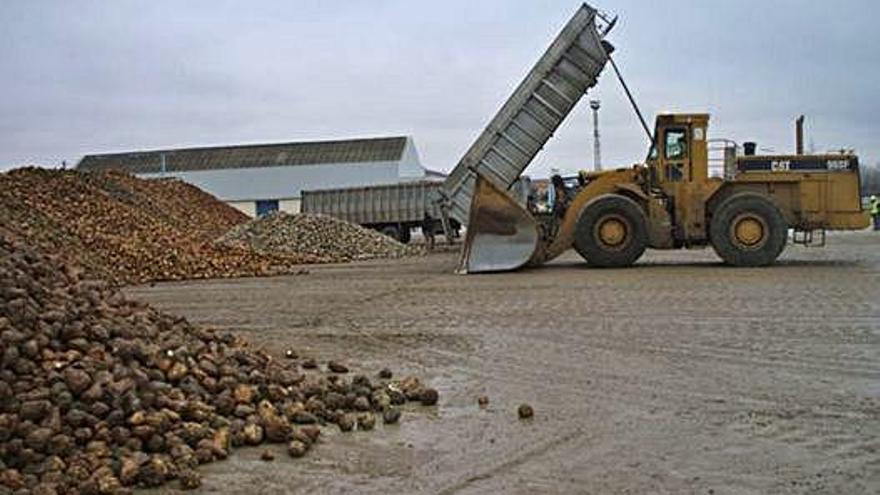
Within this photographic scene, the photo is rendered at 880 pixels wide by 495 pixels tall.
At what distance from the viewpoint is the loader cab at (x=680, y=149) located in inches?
694

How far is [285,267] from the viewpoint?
23391 millimetres

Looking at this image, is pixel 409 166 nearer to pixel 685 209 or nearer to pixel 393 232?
pixel 393 232

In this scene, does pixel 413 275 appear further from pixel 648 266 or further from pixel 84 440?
pixel 84 440

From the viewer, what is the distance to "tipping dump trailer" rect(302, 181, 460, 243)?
109 feet

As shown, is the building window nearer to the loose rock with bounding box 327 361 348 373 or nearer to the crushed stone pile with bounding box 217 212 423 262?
the crushed stone pile with bounding box 217 212 423 262

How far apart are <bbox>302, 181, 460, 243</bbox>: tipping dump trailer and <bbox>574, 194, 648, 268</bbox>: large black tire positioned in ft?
49.6

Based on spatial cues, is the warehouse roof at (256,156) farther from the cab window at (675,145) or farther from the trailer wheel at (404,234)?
the cab window at (675,145)

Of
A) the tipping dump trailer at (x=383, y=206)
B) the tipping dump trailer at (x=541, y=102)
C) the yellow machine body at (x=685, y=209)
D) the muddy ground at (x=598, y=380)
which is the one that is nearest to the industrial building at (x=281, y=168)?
the tipping dump trailer at (x=383, y=206)

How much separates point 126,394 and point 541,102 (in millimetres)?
14336

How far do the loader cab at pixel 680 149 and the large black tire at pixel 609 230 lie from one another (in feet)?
2.83

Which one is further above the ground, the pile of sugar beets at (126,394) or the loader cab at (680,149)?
the loader cab at (680,149)

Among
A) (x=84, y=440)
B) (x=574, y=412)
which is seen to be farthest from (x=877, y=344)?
(x=84, y=440)

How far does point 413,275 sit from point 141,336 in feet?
40.6

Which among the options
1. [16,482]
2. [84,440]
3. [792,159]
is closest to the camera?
[16,482]
